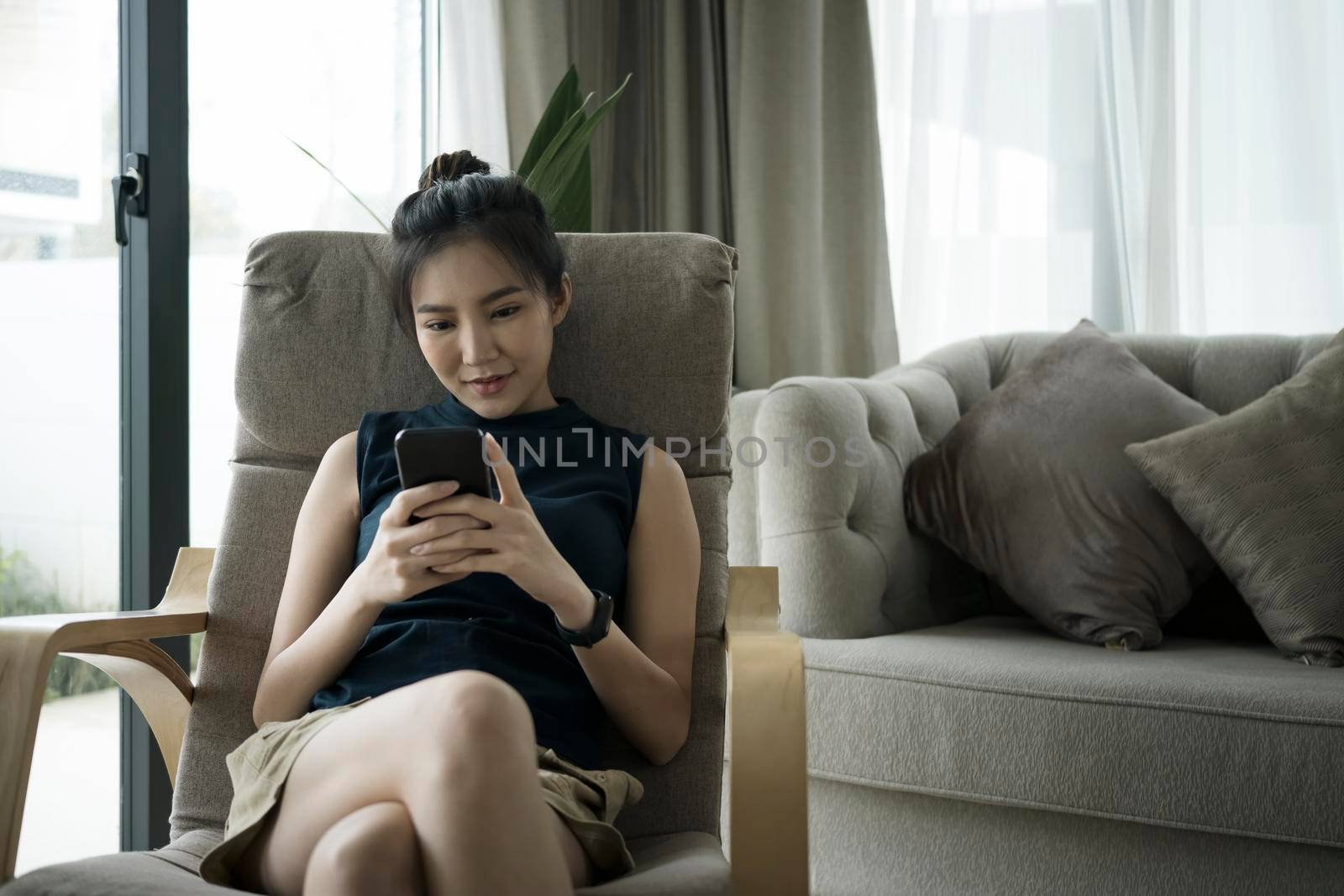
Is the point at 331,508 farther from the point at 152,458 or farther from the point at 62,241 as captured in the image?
the point at 62,241

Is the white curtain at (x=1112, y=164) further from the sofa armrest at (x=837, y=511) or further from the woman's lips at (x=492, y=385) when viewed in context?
the woman's lips at (x=492, y=385)

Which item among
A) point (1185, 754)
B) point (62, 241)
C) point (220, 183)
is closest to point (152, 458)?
point (62, 241)

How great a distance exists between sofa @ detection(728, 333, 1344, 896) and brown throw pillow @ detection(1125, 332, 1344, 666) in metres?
0.09

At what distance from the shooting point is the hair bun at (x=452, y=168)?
137 cm

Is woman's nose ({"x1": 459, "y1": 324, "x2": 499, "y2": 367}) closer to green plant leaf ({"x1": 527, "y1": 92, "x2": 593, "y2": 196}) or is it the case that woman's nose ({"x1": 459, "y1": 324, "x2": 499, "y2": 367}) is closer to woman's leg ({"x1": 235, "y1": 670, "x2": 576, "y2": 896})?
woman's leg ({"x1": 235, "y1": 670, "x2": 576, "y2": 896})

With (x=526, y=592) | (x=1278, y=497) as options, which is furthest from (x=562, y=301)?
(x=1278, y=497)

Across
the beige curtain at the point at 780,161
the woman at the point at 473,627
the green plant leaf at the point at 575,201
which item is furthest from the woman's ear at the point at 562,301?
the beige curtain at the point at 780,161

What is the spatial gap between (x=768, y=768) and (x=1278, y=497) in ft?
3.73

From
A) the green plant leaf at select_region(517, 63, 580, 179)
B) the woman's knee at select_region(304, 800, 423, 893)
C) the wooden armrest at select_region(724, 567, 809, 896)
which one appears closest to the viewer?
the woman's knee at select_region(304, 800, 423, 893)

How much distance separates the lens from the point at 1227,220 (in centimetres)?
262

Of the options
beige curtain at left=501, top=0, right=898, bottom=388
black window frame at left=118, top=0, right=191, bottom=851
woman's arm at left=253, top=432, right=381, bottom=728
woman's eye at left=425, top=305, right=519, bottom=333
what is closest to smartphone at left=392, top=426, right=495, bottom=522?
woman's arm at left=253, top=432, right=381, bottom=728

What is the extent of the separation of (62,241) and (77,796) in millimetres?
933

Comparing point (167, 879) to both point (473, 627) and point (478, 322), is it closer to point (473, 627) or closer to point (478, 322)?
point (473, 627)

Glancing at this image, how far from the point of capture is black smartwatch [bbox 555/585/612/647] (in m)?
1.07
